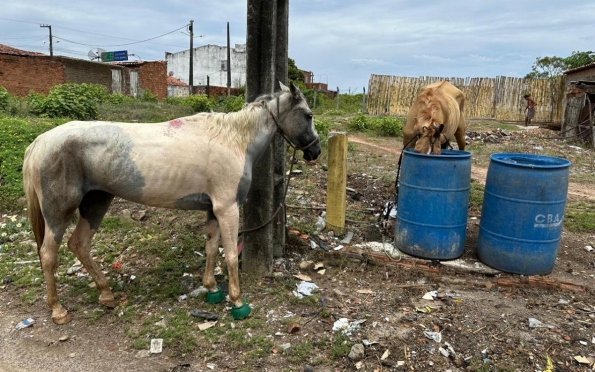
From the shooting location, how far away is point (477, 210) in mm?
5898

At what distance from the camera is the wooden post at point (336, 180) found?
15.1 feet

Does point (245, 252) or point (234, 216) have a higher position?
point (234, 216)

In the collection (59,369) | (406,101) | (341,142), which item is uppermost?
(406,101)

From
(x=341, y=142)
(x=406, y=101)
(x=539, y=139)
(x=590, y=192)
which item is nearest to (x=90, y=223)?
(x=341, y=142)

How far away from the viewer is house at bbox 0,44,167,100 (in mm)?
21656

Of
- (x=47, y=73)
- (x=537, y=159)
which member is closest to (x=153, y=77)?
(x=47, y=73)

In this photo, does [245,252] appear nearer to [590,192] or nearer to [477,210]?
[477,210]

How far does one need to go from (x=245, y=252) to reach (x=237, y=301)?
0.71 meters

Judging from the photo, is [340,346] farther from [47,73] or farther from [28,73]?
[47,73]

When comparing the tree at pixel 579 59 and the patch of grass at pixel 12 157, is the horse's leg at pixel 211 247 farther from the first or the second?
the tree at pixel 579 59

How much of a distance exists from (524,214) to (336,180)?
1.90 m

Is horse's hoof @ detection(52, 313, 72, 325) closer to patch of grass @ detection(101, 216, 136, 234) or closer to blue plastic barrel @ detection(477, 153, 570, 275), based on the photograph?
patch of grass @ detection(101, 216, 136, 234)

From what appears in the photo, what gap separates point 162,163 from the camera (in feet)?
10.3

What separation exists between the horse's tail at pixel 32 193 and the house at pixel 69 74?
72.6 ft
